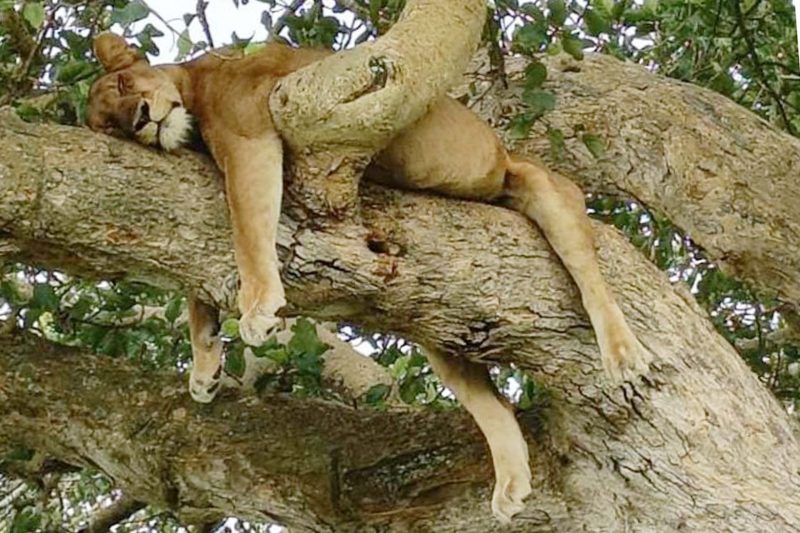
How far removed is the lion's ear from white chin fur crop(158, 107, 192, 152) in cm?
25

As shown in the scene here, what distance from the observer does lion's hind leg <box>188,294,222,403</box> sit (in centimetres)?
317

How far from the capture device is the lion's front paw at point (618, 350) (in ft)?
9.32

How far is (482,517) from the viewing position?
10.0 feet

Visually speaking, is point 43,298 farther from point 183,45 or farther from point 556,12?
point 556,12

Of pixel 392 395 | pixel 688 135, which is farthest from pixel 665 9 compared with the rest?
pixel 392 395

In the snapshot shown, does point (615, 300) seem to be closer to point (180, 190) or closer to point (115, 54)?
point (180, 190)

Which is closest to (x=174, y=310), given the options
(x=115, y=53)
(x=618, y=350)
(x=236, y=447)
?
(x=236, y=447)

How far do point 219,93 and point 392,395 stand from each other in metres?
1.39

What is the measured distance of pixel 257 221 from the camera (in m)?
2.60

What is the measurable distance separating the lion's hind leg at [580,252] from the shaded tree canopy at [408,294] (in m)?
0.05

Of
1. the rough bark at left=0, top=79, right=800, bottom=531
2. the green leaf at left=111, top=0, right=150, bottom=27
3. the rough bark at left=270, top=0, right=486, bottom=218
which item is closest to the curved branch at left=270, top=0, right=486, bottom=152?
the rough bark at left=270, top=0, right=486, bottom=218

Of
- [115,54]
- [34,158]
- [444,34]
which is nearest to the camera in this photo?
[34,158]

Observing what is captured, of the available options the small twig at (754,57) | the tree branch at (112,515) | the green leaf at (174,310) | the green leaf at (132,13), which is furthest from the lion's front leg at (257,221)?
the small twig at (754,57)

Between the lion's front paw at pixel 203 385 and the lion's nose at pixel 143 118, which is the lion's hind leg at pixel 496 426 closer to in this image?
the lion's front paw at pixel 203 385
